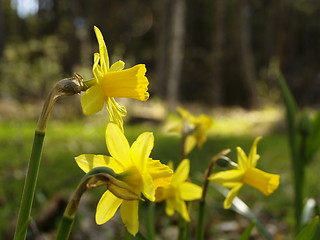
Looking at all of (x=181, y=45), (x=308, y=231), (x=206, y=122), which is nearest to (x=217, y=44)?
(x=181, y=45)

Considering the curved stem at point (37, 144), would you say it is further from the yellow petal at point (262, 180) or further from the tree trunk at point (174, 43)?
the tree trunk at point (174, 43)

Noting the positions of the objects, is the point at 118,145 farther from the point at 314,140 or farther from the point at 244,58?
the point at 244,58

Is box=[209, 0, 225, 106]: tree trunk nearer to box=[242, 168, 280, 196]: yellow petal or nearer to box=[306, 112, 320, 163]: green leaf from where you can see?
box=[306, 112, 320, 163]: green leaf

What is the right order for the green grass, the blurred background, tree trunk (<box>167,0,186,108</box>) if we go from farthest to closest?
tree trunk (<box>167,0,186,108</box>), the blurred background, the green grass

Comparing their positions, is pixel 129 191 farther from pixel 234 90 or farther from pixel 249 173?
pixel 234 90

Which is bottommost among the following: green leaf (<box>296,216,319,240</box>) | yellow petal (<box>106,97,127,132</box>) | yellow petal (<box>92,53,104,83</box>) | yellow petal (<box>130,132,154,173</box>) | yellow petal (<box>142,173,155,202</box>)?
green leaf (<box>296,216,319,240</box>)

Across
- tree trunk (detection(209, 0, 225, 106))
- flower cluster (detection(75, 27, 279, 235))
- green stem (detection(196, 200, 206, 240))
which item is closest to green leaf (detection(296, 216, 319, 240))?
green stem (detection(196, 200, 206, 240))
